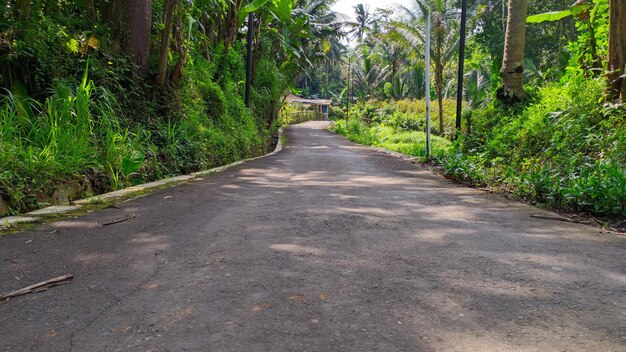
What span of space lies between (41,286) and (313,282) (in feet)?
5.20

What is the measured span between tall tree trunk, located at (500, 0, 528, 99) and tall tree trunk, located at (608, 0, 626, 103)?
2.62m

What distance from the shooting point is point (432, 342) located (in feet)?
6.65

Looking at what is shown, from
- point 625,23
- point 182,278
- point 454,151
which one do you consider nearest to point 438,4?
point 454,151

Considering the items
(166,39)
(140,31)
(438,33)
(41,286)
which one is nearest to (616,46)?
(166,39)

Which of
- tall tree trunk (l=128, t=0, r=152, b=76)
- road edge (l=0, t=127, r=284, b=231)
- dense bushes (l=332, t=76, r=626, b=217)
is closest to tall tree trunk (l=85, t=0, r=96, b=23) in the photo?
tall tree trunk (l=128, t=0, r=152, b=76)

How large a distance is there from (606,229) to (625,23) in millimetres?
5225

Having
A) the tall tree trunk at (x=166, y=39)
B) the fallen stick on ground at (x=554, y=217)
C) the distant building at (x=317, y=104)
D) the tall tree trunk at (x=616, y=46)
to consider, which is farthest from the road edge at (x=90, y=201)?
the distant building at (x=317, y=104)

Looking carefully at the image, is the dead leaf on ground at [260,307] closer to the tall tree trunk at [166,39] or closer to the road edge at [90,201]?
the road edge at [90,201]

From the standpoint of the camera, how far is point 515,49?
1068cm

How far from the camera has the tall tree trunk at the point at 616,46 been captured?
762 cm

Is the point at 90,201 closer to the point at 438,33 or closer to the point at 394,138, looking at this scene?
the point at 394,138

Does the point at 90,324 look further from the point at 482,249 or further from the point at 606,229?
the point at 606,229

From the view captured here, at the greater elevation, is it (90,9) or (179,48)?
(90,9)

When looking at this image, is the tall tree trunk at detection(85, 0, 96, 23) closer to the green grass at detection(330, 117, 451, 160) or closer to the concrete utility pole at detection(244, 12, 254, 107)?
the concrete utility pole at detection(244, 12, 254, 107)
